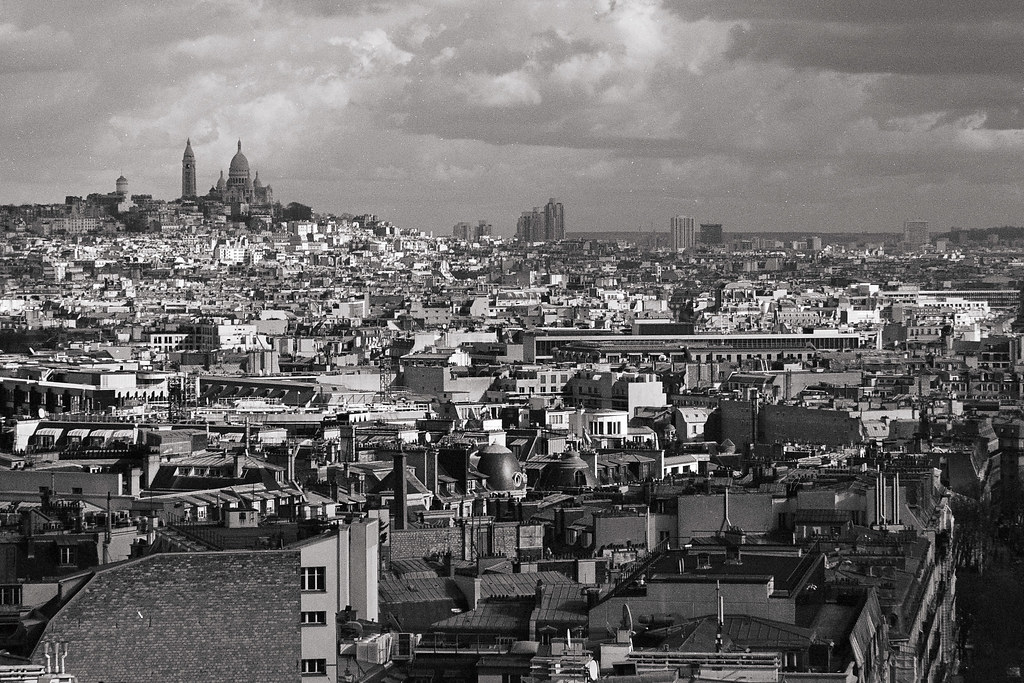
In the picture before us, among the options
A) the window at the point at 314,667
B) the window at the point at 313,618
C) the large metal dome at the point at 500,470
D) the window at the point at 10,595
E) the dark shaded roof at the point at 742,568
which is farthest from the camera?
the large metal dome at the point at 500,470

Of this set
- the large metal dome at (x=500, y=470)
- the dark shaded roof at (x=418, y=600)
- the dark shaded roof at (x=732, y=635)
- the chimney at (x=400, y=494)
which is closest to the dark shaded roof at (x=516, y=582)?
the dark shaded roof at (x=418, y=600)

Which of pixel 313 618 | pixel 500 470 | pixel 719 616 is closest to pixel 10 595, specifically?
pixel 313 618

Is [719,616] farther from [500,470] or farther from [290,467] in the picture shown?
[500,470]

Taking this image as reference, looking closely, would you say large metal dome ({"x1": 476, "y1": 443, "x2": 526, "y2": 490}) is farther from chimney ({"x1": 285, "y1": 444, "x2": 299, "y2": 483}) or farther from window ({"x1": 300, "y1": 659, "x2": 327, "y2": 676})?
window ({"x1": 300, "y1": 659, "x2": 327, "y2": 676})

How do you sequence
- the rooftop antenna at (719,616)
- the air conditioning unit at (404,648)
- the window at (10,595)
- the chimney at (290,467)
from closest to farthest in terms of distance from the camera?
the window at (10,595) < the rooftop antenna at (719,616) < the air conditioning unit at (404,648) < the chimney at (290,467)

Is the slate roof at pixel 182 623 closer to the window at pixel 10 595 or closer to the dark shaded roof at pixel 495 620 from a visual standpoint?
the window at pixel 10 595

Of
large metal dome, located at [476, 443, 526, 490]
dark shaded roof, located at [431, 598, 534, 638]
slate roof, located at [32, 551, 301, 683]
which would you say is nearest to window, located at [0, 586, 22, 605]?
slate roof, located at [32, 551, 301, 683]
